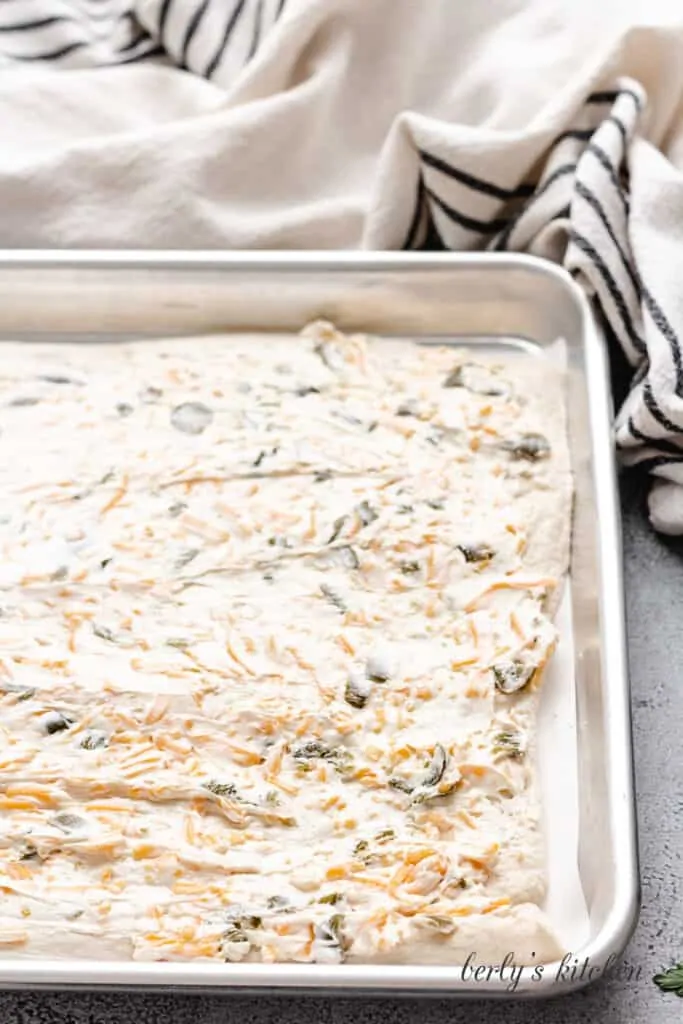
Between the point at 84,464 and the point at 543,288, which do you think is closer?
the point at 84,464

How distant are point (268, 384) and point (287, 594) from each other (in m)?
0.28

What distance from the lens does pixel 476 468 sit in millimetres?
1451

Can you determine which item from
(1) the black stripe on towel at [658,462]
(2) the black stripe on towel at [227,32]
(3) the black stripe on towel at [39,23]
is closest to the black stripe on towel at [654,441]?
(1) the black stripe on towel at [658,462]

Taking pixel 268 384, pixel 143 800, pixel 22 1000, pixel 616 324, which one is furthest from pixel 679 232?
pixel 22 1000

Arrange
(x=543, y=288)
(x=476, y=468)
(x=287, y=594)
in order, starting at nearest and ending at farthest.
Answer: (x=287, y=594) → (x=476, y=468) → (x=543, y=288)

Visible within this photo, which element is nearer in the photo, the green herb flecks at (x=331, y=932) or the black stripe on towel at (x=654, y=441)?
the green herb flecks at (x=331, y=932)

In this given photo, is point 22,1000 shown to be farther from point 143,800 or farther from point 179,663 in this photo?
point 179,663

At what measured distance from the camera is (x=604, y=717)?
1.23 m

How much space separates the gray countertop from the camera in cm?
115

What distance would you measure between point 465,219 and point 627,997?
86 cm

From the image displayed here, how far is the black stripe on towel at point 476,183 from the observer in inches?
62.3

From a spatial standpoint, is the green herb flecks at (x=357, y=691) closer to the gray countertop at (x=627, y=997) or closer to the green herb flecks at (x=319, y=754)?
the green herb flecks at (x=319, y=754)

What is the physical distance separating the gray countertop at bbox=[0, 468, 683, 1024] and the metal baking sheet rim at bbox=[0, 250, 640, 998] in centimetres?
5

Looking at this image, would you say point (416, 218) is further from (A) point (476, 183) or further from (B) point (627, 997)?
(B) point (627, 997)
